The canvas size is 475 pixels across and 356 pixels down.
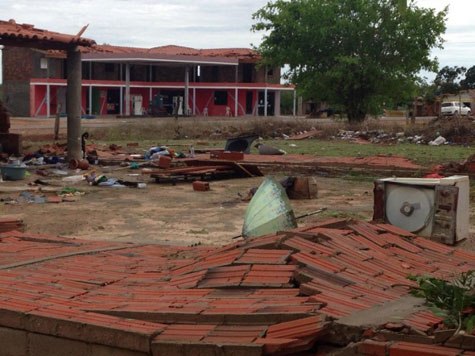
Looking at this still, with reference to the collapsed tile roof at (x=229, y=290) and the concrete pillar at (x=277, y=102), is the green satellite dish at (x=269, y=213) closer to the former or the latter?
the collapsed tile roof at (x=229, y=290)

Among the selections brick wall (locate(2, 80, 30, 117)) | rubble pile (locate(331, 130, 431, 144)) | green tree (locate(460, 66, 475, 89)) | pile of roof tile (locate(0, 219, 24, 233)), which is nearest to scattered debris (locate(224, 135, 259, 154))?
rubble pile (locate(331, 130, 431, 144))

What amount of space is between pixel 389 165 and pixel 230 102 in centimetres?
3953

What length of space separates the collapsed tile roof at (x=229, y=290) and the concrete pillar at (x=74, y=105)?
1456 centimetres

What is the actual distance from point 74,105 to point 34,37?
2.17 meters

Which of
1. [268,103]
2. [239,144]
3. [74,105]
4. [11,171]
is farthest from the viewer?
[268,103]

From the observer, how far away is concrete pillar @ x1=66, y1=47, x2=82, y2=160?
2111cm

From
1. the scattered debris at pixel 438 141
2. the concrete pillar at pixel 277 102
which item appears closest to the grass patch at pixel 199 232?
the scattered debris at pixel 438 141

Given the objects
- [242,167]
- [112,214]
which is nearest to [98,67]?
[242,167]

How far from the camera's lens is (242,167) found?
1806 centimetres

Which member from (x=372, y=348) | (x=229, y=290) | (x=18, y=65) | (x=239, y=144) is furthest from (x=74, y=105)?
(x=18, y=65)

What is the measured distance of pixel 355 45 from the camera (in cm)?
3988

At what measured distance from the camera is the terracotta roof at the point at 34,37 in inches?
808

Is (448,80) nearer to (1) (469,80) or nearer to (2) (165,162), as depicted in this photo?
(1) (469,80)

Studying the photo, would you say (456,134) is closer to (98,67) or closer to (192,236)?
(192,236)
